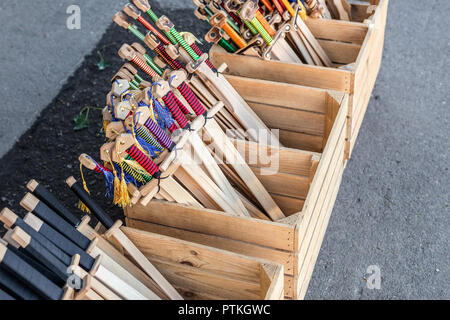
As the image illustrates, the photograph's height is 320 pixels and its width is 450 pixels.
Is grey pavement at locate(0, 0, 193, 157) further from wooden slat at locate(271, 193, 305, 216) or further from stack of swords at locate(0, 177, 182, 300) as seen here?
wooden slat at locate(271, 193, 305, 216)

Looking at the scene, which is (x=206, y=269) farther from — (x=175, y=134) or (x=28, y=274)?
(x=28, y=274)

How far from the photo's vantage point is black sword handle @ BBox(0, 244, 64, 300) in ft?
5.27

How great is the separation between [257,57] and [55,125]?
1.72 metres

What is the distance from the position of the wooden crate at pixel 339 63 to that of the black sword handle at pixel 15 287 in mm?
1727

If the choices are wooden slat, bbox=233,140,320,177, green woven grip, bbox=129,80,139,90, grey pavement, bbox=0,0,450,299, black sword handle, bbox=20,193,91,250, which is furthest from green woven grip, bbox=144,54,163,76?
grey pavement, bbox=0,0,450,299

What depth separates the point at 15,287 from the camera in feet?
5.46

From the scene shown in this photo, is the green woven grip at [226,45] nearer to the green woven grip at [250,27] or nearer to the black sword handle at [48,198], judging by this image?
the green woven grip at [250,27]

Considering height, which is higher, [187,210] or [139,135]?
[139,135]

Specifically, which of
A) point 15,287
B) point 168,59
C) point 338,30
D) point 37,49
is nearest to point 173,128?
point 168,59

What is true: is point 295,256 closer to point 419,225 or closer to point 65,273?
point 65,273

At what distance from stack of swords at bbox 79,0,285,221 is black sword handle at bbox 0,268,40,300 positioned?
1.78 ft

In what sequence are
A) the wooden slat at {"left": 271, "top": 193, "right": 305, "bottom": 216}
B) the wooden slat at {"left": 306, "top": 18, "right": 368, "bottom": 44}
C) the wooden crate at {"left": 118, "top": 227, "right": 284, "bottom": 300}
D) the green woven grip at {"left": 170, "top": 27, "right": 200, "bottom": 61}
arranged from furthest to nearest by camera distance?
1. the wooden slat at {"left": 306, "top": 18, "right": 368, "bottom": 44}
2. the wooden slat at {"left": 271, "top": 193, "right": 305, "bottom": 216}
3. the green woven grip at {"left": 170, "top": 27, "right": 200, "bottom": 61}
4. the wooden crate at {"left": 118, "top": 227, "right": 284, "bottom": 300}

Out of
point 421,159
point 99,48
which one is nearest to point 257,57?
point 421,159
